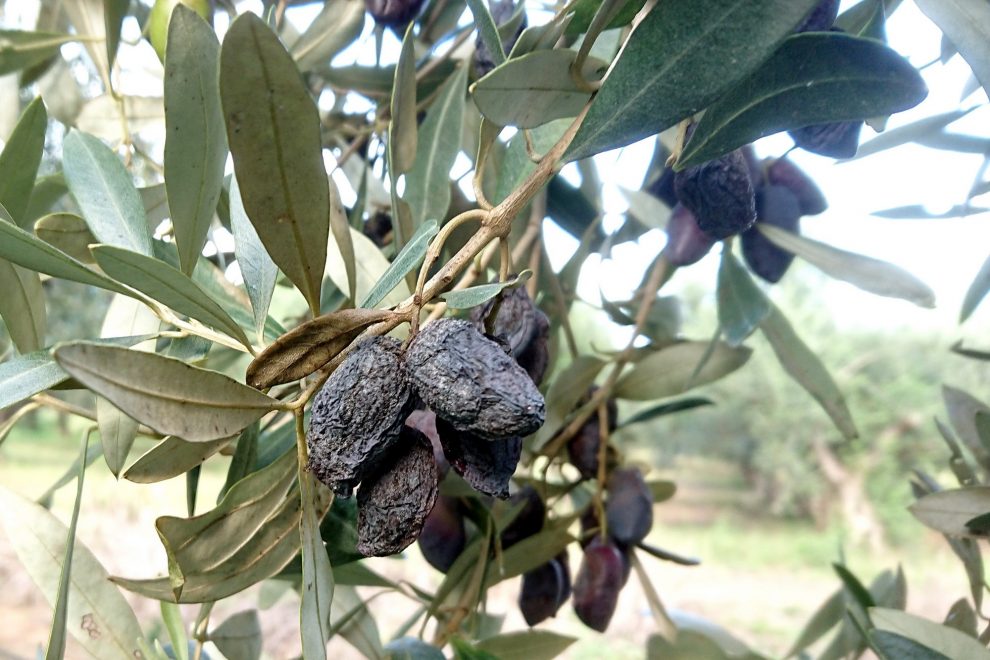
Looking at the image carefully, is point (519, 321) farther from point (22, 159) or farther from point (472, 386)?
point (22, 159)

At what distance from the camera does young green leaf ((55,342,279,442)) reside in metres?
0.32

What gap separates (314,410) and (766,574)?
8.27 metres

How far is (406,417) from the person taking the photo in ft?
1.37

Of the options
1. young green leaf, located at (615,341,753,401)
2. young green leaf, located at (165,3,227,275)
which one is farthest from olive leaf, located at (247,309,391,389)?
young green leaf, located at (615,341,753,401)

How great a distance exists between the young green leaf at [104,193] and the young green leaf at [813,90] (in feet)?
1.12

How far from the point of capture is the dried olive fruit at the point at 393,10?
28.2 inches

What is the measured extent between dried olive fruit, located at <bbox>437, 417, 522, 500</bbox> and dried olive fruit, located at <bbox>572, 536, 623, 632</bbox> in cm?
41

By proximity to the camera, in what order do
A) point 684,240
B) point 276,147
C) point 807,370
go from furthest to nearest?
point 807,370, point 684,240, point 276,147

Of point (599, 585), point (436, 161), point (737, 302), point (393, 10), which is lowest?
point (599, 585)

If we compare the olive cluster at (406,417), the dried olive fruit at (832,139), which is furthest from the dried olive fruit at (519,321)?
the dried olive fruit at (832,139)

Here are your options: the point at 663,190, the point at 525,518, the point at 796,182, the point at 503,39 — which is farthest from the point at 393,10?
the point at 525,518

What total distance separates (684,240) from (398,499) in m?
0.41

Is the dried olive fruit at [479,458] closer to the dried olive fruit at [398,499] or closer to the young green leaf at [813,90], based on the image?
the dried olive fruit at [398,499]

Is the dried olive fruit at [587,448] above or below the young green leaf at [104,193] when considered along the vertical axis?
below
